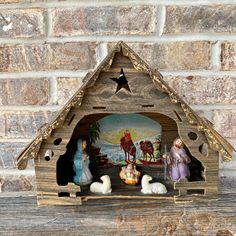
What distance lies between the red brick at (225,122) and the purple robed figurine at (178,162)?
15 cm

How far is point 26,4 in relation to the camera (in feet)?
3.07

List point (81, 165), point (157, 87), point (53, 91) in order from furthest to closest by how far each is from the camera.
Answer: point (53, 91) → point (81, 165) → point (157, 87)

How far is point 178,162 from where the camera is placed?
86cm

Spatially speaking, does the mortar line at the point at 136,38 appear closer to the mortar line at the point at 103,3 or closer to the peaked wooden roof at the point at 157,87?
the mortar line at the point at 103,3

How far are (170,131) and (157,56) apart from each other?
0.50 feet

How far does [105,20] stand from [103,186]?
0.32 meters

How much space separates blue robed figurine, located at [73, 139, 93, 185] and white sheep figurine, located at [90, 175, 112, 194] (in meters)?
0.03

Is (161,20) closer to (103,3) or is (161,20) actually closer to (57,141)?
(103,3)

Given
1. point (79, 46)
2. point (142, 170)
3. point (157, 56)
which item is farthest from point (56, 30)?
point (142, 170)

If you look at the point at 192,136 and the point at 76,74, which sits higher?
the point at 76,74

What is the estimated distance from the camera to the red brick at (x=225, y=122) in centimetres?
98

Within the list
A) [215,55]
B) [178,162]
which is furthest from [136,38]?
[178,162]

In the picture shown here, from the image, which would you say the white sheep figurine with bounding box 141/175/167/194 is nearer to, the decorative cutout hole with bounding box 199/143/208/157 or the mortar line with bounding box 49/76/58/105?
the decorative cutout hole with bounding box 199/143/208/157

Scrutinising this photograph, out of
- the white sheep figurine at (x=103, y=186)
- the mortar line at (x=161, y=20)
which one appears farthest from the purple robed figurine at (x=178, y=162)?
the mortar line at (x=161, y=20)
